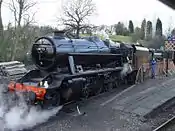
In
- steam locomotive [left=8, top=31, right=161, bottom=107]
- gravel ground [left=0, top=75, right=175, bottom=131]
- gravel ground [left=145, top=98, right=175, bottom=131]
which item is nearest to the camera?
gravel ground [left=0, top=75, right=175, bottom=131]

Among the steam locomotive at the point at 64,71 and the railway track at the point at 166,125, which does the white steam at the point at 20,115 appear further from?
the railway track at the point at 166,125

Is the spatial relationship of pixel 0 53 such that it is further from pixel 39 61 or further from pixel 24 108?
pixel 24 108


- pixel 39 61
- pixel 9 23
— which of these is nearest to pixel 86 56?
pixel 39 61

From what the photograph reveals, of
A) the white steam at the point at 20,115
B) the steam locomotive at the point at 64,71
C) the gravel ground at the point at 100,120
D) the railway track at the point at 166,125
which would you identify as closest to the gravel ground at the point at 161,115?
the gravel ground at the point at 100,120

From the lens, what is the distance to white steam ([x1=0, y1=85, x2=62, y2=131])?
321 inches

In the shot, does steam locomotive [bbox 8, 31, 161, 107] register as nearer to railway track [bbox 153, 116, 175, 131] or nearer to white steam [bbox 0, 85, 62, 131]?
white steam [bbox 0, 85, 62, 131]

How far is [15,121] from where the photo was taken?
836cm

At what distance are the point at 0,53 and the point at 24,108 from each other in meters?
14.7

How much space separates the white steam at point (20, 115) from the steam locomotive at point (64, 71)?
271 mm

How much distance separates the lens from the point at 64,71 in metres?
10.7

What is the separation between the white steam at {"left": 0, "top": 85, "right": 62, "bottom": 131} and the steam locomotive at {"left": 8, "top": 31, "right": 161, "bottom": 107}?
271mm

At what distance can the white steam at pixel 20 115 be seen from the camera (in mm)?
8165

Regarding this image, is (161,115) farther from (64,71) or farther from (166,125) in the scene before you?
(64,71)

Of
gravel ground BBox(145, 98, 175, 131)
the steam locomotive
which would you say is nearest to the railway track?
gravel ground BBox(145, 98, 175, 131)
